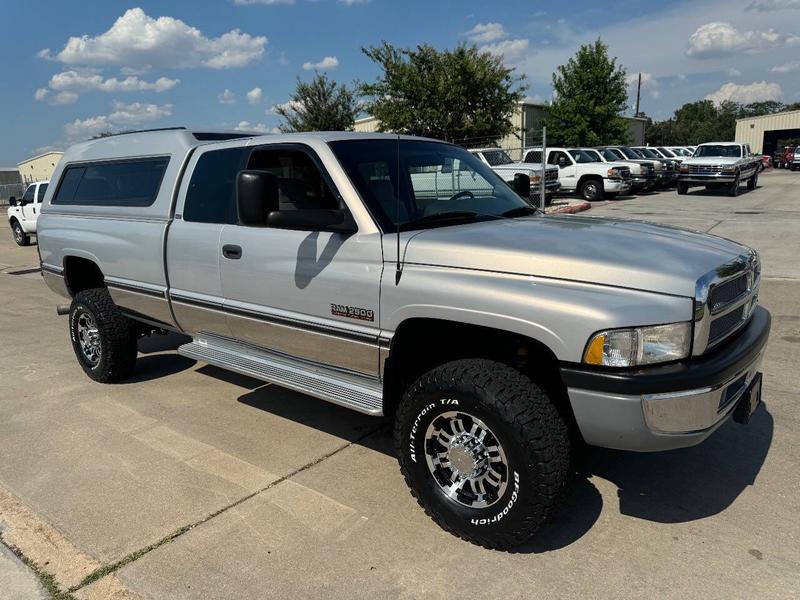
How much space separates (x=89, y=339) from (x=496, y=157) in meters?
16.0

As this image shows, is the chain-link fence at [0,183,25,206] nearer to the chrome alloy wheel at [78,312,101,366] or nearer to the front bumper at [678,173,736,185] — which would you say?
the front bumper at [678,173,736,185]

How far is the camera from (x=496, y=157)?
19531 millimetres

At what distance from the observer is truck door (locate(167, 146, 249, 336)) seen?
13.4ft

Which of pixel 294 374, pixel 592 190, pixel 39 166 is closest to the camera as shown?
pixel 294 374

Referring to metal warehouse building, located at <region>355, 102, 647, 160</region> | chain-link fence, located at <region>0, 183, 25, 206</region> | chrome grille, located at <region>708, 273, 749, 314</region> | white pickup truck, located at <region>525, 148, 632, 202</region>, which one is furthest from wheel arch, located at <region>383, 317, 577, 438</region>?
chain-link fence, located at <region>0, 183, 25, 206</region>

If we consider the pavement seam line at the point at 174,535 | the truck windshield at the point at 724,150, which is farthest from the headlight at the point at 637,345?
the truck windshield at the point at 724,150

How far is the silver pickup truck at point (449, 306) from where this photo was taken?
8.32ft

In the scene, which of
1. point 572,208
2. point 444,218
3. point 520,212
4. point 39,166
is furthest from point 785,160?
point 39,166

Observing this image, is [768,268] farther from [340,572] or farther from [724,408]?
[340,572]

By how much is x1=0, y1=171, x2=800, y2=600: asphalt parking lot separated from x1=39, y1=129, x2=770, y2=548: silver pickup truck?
322 mm

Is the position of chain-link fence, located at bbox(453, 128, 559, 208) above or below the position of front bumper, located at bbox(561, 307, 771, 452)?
above

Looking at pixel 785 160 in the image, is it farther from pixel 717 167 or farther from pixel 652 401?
Answer: pixel 652 401

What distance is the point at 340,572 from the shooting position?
277 centimetres

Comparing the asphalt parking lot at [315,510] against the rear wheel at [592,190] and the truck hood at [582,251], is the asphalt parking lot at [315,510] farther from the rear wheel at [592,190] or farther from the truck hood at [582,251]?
the rear wheel at [592,190]
